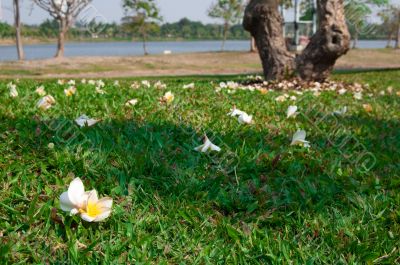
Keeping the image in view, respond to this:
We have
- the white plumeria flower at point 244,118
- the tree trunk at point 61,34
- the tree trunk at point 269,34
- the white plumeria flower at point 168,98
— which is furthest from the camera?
the tree trunk at point 61,34

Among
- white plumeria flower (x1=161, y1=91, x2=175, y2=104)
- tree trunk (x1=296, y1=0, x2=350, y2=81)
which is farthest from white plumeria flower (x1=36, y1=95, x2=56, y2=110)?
tree trunk (x1=296, y1=0, x2=350, y2=81)

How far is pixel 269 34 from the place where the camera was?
29.8 ft

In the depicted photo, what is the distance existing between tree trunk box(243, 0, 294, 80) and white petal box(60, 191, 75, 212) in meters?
7.72

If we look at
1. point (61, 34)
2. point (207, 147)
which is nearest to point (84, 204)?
point (207, 147)

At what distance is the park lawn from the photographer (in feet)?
5.42

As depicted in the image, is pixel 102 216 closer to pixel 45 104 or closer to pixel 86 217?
pixel 86 217

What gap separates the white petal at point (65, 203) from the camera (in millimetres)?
1674

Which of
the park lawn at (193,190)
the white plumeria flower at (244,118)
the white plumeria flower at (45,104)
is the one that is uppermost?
the white plumeria flower at (45,104)

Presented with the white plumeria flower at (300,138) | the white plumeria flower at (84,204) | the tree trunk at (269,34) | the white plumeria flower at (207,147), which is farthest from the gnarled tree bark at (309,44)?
the white plumeria flower at (84,204)

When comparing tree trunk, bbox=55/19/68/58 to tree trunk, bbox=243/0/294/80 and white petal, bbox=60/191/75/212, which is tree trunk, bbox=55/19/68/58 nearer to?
tree trunk, bbox=243/0/294/80

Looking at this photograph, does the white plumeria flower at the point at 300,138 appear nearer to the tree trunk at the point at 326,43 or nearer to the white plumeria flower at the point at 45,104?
the white plumeria flower at the point at 45,104

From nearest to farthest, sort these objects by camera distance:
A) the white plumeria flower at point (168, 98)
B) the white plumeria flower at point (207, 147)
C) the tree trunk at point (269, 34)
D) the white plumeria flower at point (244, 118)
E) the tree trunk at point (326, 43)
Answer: the white plumeria flower at point (207, 147)
the white plumeria flower at point (244, 118)
the white plumeria flower at point (168, 98)
the tree trunk at point (326, 43)
the tree trunk at point (269, 34)

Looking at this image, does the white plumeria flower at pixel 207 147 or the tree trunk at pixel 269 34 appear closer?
the white plumeria flower at pixel 207 147

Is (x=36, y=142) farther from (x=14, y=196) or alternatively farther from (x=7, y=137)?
(x=14, y=196)
